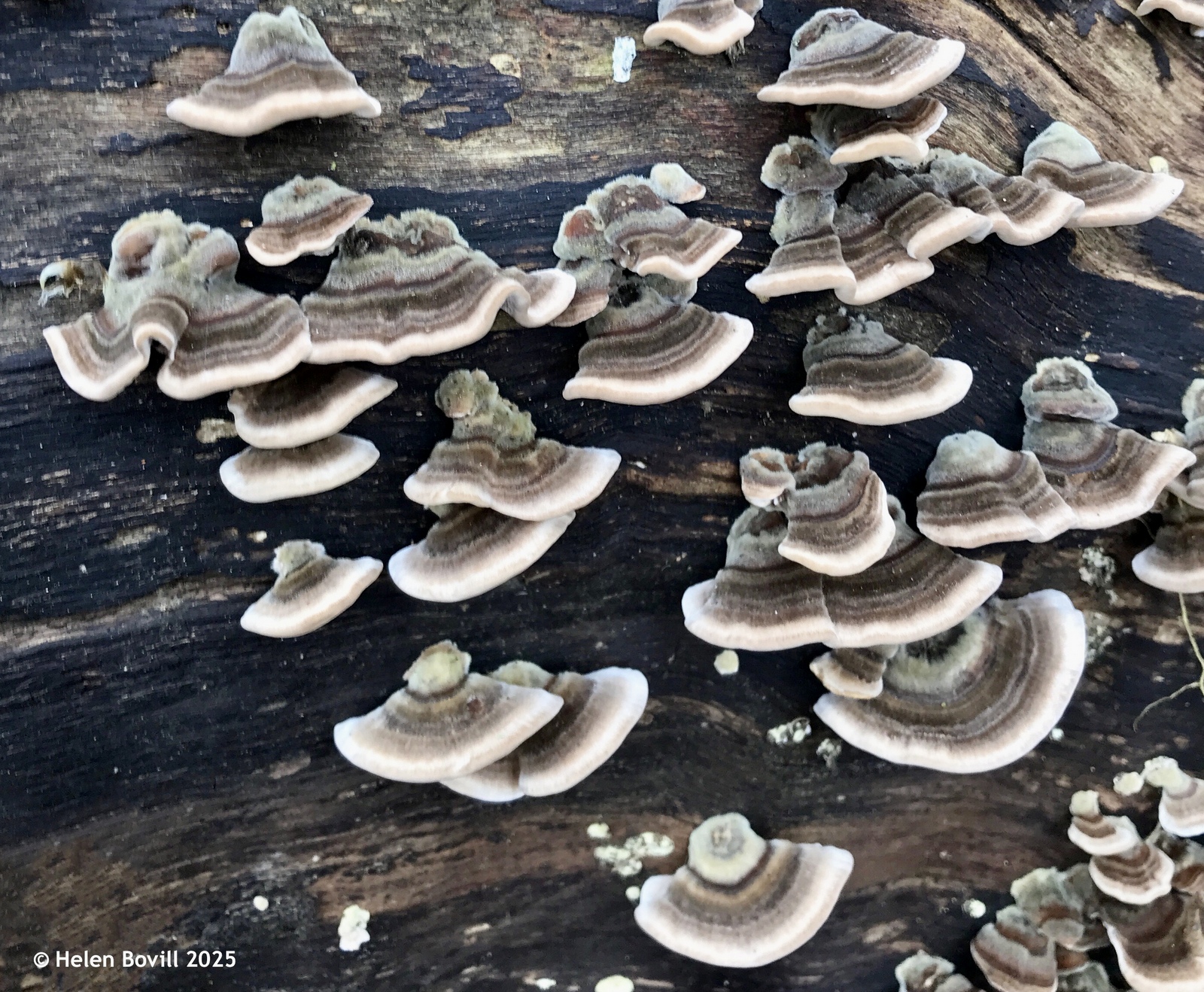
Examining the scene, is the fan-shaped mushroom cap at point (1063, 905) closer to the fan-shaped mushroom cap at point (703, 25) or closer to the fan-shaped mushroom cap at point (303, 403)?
the fan-shaped mushroom cap at point (303, 403)

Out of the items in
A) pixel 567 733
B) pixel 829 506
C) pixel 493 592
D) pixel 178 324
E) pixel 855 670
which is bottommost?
pixel 567 733

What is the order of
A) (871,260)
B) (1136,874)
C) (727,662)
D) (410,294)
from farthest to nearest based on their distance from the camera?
(1136,874), (727,662), (871,260), (410,294)

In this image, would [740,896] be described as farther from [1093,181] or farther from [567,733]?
[1093,181]

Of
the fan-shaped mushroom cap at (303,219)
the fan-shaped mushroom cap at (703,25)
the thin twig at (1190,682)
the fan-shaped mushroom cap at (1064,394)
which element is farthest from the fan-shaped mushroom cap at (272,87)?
the thin twig at (1190,682)

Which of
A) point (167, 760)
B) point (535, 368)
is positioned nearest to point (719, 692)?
point (535, 368)

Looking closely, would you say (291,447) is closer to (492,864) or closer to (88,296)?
(88,296)

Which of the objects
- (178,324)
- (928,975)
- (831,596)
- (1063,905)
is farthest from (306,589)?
(1063,905)
